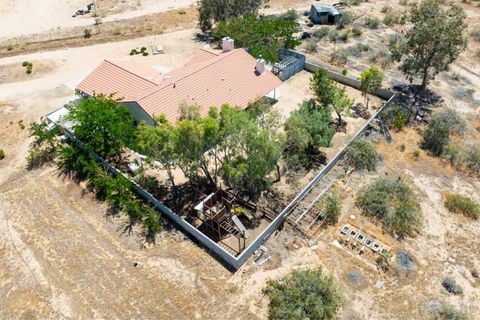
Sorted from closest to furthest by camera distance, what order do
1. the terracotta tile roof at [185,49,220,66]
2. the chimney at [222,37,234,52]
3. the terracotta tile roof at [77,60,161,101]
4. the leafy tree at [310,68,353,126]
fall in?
the leafy tree at [310,68,353,126] → the terracotta tile roof at [77,60,161,101] → the terracotta tile roof at [185,49,220,66] → the chimney at [222,37,234,52]

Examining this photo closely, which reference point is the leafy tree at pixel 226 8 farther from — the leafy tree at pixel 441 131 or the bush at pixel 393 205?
the bush at pixel 393 205

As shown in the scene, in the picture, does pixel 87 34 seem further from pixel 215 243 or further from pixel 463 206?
pixel 463 206

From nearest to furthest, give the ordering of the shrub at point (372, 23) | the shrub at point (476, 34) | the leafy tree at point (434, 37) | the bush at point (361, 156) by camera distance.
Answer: the bush at point (361, 156) → the leafy tree at point (434, 37) → the shrub at point (476, 34) → the shrub at point (372, 23)

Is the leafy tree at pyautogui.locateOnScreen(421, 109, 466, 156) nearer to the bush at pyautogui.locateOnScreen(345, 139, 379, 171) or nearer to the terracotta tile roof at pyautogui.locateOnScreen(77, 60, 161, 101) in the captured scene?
the bush at pyautogui.locateOnScreen(345, 139, 379, 171)

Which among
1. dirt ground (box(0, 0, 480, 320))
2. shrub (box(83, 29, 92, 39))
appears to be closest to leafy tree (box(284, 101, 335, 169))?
dirt ground (box(0, 0, 480, 320))

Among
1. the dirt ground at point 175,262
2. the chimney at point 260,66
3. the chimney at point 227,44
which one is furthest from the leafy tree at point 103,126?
the chimney at point 227,44

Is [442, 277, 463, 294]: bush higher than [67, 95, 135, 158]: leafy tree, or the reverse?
[67, 95, 135, 158]: leafy tree

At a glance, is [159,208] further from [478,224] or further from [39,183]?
[478,224]
